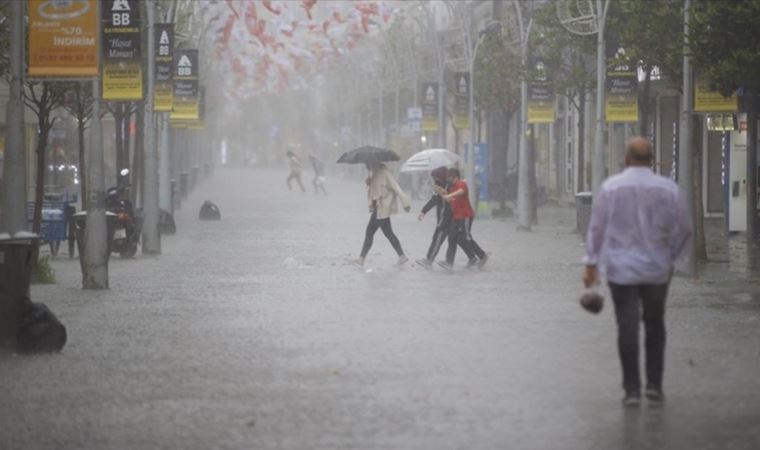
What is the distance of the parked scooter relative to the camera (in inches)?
1239

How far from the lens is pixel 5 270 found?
1603 centimetres

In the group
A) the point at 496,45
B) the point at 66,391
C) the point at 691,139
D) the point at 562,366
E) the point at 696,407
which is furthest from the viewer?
the point at 496,45

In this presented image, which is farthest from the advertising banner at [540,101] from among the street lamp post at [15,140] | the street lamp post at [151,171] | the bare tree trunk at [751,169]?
the street lamp post at [15,140]

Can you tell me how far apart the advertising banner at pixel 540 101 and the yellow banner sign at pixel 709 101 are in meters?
16.3

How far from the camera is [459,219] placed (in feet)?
91.8

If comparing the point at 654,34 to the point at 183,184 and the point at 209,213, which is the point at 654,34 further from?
the point at 183,184

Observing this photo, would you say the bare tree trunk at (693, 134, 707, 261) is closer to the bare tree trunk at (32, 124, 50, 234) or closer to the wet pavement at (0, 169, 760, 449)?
the wet pavement at (0, 169, 760, 449)

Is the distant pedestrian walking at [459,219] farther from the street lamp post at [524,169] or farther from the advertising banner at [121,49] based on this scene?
the street lamp post at [524,169]

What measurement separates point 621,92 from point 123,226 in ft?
29.0

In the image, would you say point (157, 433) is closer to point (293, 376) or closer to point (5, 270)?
point (293, 376)

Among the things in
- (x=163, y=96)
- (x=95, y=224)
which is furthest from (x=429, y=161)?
(x=95, y=224)

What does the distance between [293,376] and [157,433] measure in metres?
2.94

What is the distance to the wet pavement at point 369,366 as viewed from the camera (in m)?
10.8

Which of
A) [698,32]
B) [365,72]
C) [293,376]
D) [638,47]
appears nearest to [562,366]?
[293,376]
